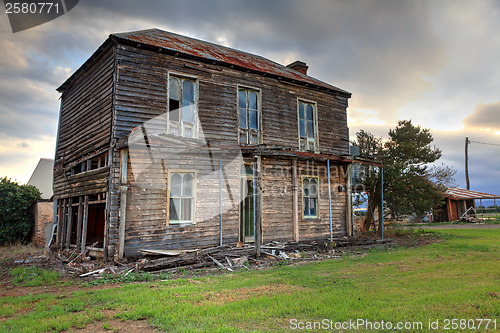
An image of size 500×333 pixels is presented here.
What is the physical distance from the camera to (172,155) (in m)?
10.9

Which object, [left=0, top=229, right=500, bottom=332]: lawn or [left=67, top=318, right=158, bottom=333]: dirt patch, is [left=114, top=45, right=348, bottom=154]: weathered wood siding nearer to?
[left=0, top=229, right=500, bottom=332]: lawn

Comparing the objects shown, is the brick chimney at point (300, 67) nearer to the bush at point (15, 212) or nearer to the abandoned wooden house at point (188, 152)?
the abandoned wooden house at point (188, 152)

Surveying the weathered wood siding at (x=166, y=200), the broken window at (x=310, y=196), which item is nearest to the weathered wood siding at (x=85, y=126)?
the weathered wood siding at (x=166, y=200)

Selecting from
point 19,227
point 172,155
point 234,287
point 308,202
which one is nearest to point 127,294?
point 234,287

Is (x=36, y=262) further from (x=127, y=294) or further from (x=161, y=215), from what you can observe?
(x=127, y=294)

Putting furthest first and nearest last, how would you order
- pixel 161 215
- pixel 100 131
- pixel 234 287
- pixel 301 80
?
pixel 301 80 < pixel 100 131 < pixel 161 215 < pixel 234 287

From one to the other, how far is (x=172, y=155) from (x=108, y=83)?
3.26m

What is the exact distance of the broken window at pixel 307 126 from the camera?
14.8m

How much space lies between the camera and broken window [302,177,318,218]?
46.0 ft

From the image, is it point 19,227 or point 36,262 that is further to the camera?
point 19,227

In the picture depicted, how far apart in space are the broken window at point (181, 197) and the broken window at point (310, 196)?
16.6 ft

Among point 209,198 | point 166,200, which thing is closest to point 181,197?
point 166,200

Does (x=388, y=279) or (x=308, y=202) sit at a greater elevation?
(x=308, y=202)

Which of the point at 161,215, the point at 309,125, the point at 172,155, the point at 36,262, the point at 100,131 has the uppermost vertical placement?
the point at 309,125
